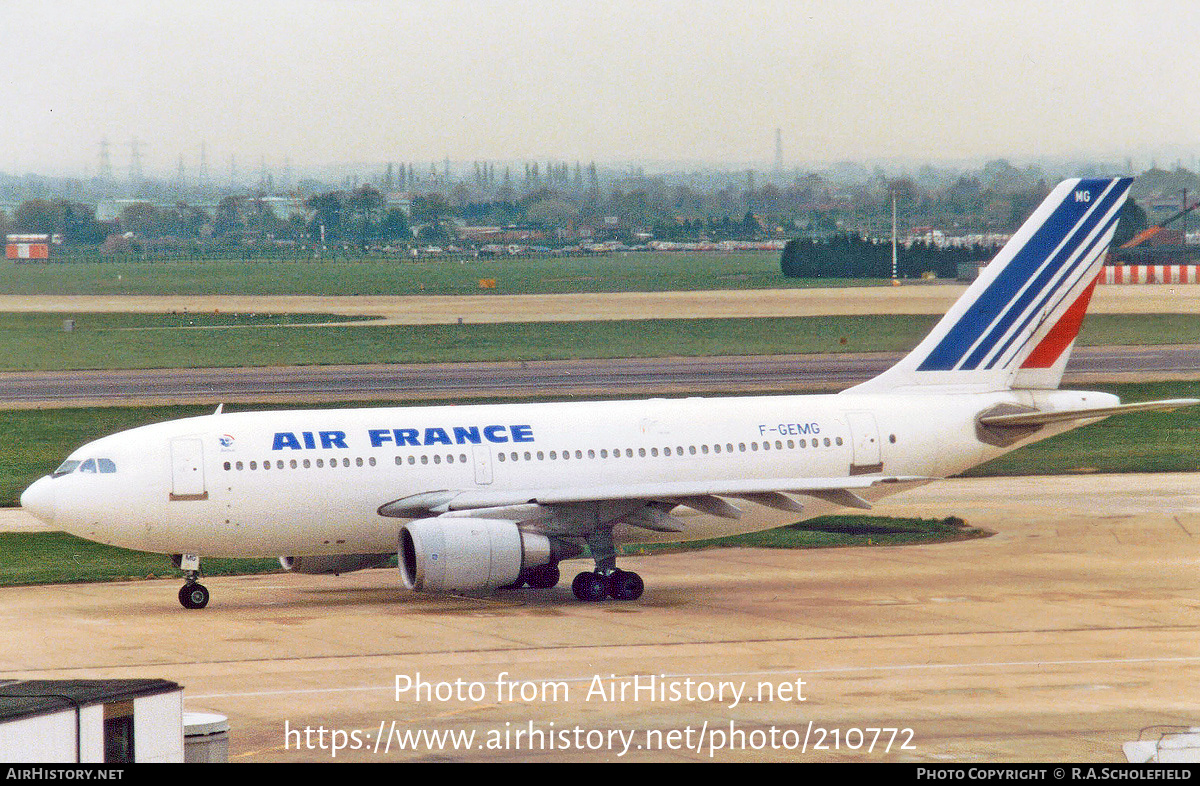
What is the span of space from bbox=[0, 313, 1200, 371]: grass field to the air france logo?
49.8m

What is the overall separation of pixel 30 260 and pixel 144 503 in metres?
155

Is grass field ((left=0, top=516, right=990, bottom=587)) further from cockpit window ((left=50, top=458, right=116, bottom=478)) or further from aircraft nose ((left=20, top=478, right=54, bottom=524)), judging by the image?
cockpit window ((left=50, top=458, right=116, bottom=478))

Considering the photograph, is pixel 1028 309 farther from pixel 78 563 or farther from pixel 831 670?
pixel 78 563

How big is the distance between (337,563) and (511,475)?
4142 millimetres

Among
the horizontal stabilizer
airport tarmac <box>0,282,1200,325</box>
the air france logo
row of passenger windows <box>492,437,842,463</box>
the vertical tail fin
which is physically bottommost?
airport tarmac <box>0,282,1200,325</box>

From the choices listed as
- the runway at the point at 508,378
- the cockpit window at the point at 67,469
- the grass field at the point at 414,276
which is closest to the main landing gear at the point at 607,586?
the cockpit window at the point at 67,469

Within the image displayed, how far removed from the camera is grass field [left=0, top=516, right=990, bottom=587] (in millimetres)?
37188

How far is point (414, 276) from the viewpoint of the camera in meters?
159

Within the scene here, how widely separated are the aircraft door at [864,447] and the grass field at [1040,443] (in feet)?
56.3

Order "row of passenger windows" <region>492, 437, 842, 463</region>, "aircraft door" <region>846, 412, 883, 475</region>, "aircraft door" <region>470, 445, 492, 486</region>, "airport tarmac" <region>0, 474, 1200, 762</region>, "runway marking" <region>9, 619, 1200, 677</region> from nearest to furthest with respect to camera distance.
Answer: "airport tarmac" <region>0, 474, 1200, 762</region>, "runway marking" <region>9, 619, 1200, 677</region>, "aircraft door" <region>470, 445, 492, 486</region>, "row of passenger windows" <region>492, 437, 842, 463</region>, "aircraft door" <region>846, 412, 883, 475</region>

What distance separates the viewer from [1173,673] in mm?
26141

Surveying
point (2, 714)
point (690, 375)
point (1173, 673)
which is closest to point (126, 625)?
point (2, 714)

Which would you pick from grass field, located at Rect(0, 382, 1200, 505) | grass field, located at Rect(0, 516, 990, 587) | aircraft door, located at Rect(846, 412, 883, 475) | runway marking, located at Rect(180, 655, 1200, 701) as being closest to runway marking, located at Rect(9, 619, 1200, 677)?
runway marking, located at Rect(180, 655, 1200, 701)

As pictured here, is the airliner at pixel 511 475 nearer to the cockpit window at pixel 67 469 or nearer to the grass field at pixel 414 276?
the cockpit window at pixel 67 469
